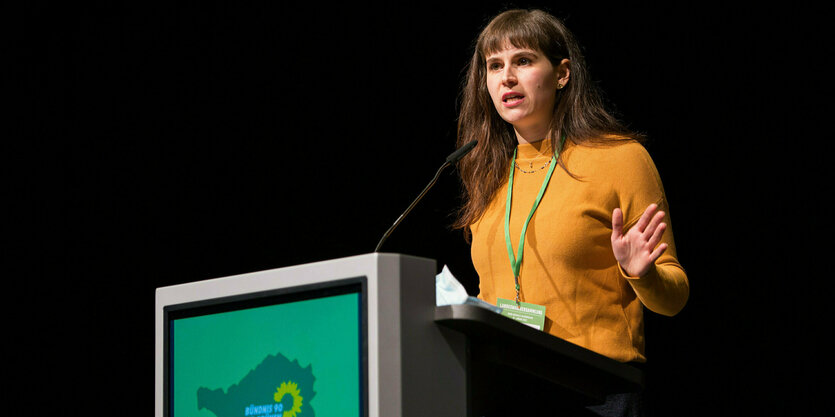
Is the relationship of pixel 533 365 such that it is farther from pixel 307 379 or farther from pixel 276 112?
pixel 276 112

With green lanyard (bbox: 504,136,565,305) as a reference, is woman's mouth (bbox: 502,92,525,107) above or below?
above

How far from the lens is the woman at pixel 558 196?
1882 millimetres

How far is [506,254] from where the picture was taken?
2.03 meters

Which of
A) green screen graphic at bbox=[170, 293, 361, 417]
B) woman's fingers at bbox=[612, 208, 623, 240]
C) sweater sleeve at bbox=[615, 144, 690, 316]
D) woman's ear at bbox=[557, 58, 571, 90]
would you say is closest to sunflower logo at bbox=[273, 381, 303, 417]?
green screen graphic at bbox=[170, 293, 361, 417]

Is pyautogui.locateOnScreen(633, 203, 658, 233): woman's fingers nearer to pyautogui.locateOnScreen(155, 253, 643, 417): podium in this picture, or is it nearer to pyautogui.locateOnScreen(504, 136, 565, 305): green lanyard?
pyautogui.locateOnScreen(155, 253, 643, 417): podium

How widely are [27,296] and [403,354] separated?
2.35m

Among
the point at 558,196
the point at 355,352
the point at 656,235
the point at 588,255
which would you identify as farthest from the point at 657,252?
the point at 355,352

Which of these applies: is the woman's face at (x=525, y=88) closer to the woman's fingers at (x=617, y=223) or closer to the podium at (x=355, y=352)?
the woman's fingers at (x=617, y=223)

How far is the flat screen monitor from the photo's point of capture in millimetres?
1306

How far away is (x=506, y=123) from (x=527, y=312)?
24.5 inches

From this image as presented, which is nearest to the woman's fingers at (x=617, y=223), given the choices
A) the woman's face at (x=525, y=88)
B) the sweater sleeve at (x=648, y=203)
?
the sweater sleeve at (x=648, y=203)

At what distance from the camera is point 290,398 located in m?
1.36

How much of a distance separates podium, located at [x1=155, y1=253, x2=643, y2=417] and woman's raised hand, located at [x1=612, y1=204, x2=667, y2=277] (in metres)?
0.19

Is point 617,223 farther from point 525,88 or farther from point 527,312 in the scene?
point 525,88
